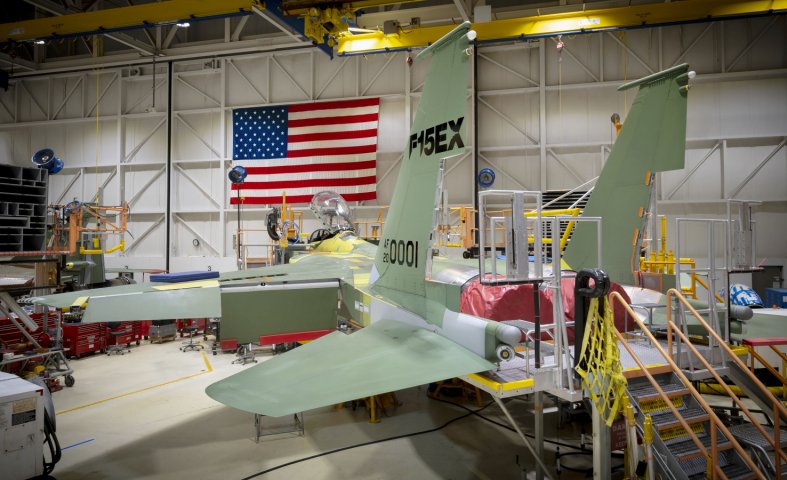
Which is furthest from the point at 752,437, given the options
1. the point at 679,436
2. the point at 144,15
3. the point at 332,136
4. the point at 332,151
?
the point at 332,136

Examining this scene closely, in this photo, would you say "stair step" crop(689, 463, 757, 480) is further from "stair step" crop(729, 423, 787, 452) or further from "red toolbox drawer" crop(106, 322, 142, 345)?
"red toolbox drawer" crop(106, 322, 142, 345)

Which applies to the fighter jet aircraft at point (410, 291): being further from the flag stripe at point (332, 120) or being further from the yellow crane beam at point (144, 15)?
the flag stripe at point (332, 120)

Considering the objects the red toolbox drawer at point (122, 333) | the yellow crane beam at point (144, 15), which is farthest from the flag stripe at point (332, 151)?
the red toolbox drawer at point (122, 333)

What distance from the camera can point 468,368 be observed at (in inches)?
147

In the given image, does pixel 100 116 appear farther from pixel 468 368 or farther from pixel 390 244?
pixel 468 368

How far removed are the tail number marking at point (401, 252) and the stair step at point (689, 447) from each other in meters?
2.72

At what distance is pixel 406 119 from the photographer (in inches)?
717

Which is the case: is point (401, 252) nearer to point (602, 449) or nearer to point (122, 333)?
point (602, 449)

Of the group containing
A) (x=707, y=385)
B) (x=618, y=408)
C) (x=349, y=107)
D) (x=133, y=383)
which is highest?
(x=349, y=107)

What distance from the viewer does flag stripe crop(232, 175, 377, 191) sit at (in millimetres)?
18781

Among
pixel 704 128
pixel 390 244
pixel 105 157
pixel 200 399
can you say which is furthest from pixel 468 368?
pixel 105 157

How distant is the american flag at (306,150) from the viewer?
61.6 feet

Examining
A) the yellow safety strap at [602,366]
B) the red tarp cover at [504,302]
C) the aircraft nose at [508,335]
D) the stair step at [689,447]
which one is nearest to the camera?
the yellow safety strap at [602,366]

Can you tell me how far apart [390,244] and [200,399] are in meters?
5.18
